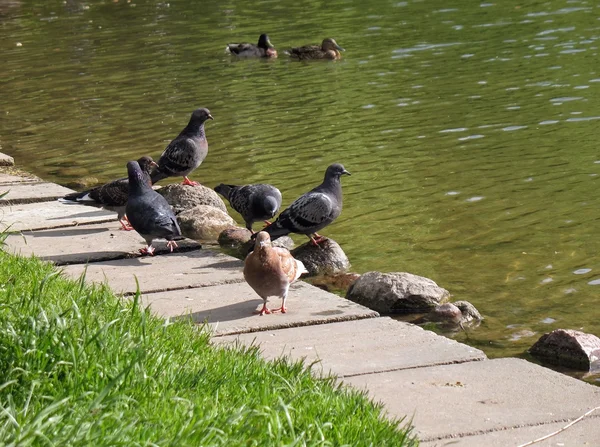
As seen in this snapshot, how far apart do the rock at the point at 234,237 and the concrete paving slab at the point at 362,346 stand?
128 inches

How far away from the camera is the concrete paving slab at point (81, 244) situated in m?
8.62

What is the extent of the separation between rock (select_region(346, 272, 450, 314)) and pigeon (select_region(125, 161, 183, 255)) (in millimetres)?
1676

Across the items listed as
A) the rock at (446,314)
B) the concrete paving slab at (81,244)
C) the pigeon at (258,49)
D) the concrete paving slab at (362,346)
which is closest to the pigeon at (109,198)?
the concrete paving slab at (81,244)

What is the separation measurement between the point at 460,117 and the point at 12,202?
6981 millimetres

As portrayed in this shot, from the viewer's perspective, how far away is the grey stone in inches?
272

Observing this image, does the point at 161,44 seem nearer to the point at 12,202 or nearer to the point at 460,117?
the point at 460,117

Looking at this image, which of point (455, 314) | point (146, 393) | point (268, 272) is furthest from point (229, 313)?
point (146, 393)

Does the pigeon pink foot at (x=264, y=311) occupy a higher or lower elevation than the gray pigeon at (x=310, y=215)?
higher

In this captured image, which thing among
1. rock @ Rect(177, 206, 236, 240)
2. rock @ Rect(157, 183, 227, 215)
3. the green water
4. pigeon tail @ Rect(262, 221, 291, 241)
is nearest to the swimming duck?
the green water

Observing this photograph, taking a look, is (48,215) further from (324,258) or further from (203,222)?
(324,258)

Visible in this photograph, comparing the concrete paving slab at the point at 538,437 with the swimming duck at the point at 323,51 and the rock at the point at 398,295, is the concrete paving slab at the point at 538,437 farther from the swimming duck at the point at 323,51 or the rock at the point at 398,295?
the swimming duck at the point at 323,51

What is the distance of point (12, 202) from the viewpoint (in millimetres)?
10656

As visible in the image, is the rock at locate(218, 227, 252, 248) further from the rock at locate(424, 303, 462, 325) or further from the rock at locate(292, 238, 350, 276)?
the rock at locate(424, 303, 462, 325)

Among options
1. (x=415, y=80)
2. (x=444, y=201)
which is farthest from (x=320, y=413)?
(x=415, y=80)
